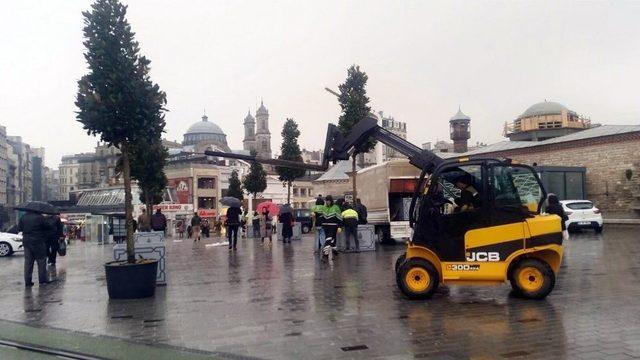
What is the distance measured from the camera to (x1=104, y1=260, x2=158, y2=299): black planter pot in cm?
939

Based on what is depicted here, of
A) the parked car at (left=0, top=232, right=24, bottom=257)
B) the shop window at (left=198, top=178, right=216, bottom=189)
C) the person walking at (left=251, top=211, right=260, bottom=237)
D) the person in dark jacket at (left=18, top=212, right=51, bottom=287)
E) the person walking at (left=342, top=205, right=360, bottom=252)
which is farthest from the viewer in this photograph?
the shop window at (left=198, top=178, right=216, bottom=189)

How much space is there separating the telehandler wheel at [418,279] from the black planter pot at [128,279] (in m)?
4.55

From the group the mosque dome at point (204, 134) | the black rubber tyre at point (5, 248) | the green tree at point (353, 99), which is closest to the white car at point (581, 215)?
the green tree at point (353, 99)

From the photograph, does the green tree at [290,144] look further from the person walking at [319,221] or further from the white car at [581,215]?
the person walking at [319,221]

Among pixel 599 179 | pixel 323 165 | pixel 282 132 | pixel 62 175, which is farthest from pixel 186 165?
pixel 62 175

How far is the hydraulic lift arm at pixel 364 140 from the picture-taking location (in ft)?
34.5

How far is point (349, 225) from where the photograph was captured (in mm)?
16938

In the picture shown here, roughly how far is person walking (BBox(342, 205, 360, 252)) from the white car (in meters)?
11.4

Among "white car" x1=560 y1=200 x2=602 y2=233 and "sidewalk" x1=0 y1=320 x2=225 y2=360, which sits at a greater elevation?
"white car" x1=560 y1=200 x2=602 y2=233

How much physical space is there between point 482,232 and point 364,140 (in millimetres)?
3627

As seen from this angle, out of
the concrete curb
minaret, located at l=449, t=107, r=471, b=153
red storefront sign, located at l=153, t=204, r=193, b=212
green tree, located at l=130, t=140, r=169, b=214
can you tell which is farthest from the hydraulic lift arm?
minaret, located at l=449, t=107, r=471, b=153

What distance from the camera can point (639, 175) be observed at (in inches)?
1155

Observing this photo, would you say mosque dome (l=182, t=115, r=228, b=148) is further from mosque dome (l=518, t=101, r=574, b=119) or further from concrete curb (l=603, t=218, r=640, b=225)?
concrete curb (l=603, t=218, r=640, b=225)

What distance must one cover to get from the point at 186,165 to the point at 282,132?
119 feet
